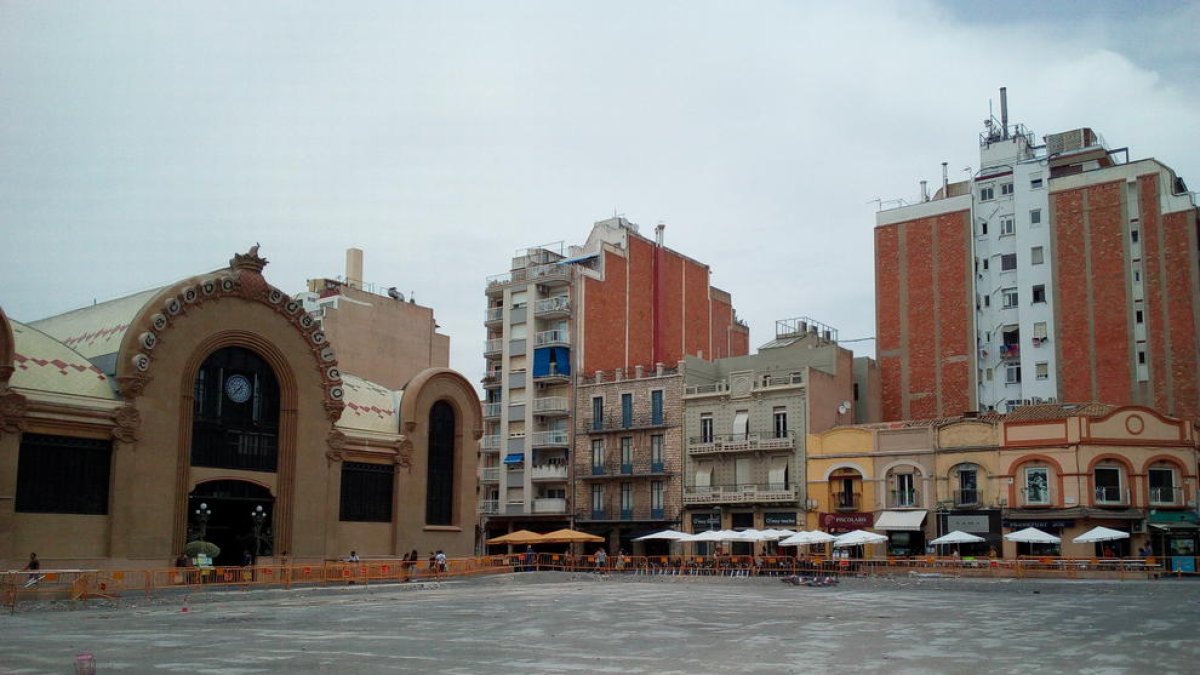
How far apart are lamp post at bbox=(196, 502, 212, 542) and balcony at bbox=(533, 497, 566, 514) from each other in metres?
30.2

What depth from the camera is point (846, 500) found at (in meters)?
63.7

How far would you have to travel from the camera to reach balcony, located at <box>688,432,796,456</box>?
65.4 m

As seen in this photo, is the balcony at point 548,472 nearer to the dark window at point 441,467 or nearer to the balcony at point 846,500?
the dark window at point 441,467

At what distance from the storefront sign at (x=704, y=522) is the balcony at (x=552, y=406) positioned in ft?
37.5

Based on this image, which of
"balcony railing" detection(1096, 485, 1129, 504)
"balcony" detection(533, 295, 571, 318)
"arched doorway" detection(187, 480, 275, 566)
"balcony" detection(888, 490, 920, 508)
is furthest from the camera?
"balcony" detection(533, 295, 571, 318)

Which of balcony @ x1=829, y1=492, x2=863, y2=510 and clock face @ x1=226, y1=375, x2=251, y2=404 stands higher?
clock face @ x1=226, y1=375, x2=251, y2=404

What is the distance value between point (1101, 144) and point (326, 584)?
54555mm

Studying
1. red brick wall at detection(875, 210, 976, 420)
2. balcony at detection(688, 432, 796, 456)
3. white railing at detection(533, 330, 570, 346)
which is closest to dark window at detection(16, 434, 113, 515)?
balcony at detection(688, 432, 796, 456)

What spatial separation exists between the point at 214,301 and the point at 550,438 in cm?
3137

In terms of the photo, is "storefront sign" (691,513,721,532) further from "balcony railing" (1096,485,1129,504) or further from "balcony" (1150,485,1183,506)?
"balcony" (1150,485,1183,506)

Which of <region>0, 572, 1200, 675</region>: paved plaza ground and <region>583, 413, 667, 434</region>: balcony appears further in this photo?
<region>583, 413, 667, 434</region>: balcony

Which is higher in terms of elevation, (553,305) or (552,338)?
(553,305)

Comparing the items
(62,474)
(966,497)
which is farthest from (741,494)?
(62,474)

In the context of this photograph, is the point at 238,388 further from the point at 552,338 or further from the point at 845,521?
the point at 845,521
